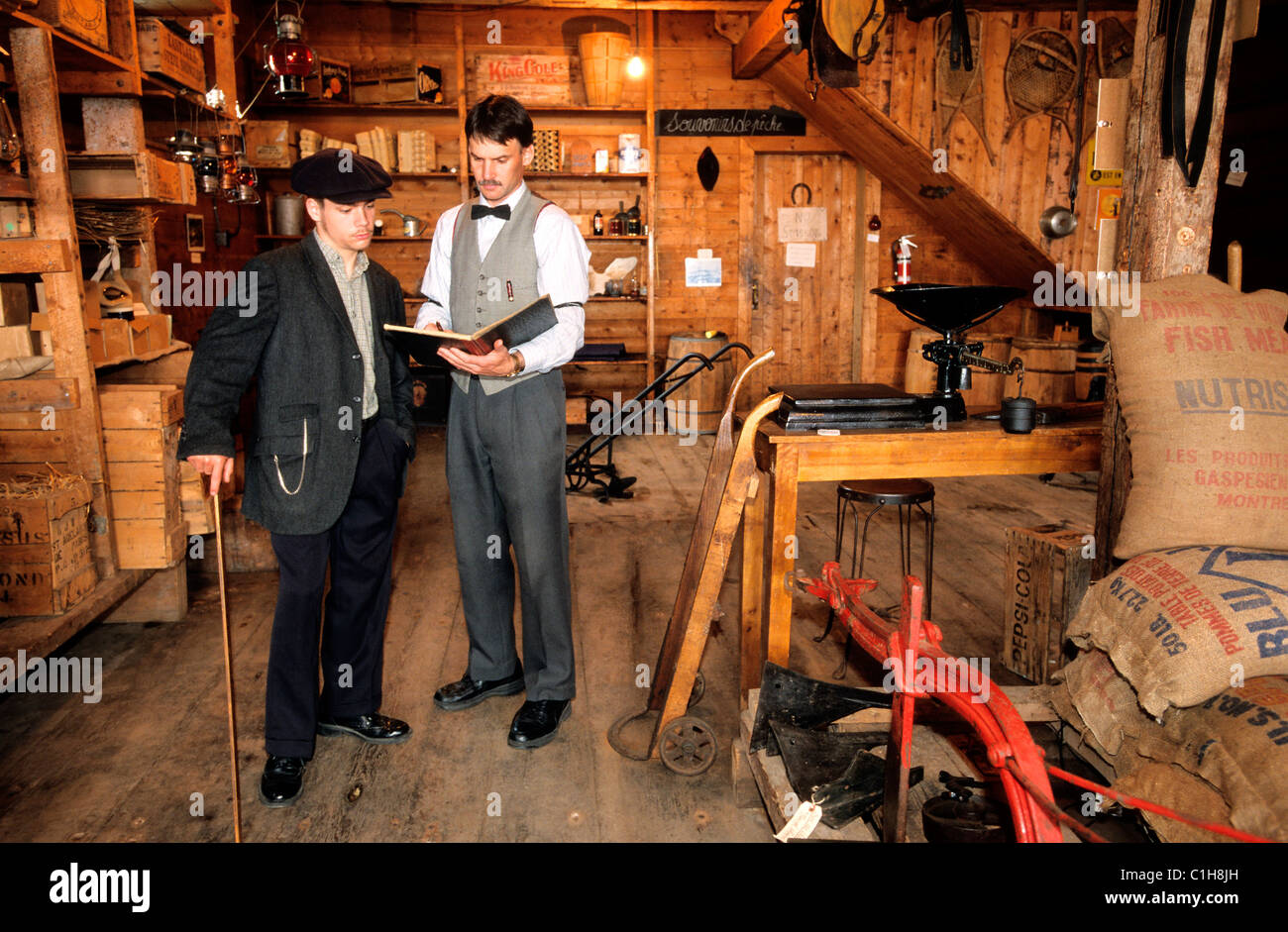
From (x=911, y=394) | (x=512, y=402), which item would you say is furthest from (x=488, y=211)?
(x=911, y=394)

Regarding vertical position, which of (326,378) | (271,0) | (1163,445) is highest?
(271,0)

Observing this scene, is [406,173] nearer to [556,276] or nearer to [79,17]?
[79,17]

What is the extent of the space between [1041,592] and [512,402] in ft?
5.91

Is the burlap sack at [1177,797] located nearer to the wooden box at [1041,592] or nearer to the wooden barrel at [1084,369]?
the wooden box at [1041,592]

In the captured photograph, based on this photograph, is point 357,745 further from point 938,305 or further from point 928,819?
point 938,305

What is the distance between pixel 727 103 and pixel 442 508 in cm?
468

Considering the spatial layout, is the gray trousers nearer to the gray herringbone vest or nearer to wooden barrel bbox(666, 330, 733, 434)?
the gray herringbone vest

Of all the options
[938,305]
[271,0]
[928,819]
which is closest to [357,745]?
[928,819]

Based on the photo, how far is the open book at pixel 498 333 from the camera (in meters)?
2.14

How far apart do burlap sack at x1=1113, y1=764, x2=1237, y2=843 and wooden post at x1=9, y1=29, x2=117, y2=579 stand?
3381 millimetres

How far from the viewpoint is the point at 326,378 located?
2275mm

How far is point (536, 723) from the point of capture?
8.40 ft

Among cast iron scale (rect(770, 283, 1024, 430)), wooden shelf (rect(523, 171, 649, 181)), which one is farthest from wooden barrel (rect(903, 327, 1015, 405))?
cast iron scale (rect(770, 283, 1024, 430))

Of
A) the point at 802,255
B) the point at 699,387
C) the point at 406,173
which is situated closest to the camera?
the point at 406,173
